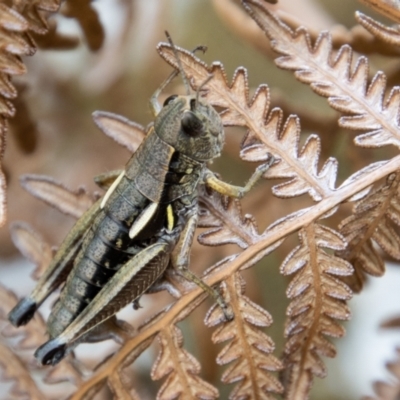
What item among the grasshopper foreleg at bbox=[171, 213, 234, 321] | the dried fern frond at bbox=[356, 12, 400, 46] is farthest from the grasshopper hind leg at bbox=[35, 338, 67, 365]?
the dried fern frond at bbox=[356, 12, 400, 46]

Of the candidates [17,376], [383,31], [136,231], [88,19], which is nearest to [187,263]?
[136,231]

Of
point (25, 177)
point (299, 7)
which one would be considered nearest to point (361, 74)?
point (299, 7)

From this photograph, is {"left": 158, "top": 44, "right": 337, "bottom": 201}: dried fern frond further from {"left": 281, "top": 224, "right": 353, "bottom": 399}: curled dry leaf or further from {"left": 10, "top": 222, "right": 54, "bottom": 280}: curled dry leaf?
{"left": 10, "top": 222, "right": 54, "bottom": 280}: curled dry leaf

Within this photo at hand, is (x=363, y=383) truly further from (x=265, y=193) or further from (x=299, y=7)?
(x=299, y=7)

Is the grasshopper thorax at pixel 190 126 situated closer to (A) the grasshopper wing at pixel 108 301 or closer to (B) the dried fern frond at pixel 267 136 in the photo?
(B) the dried fern frond at pixel 267 136

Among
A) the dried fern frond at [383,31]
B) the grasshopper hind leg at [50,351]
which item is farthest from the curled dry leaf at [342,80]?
the grasshopper hind leg at [50,351]

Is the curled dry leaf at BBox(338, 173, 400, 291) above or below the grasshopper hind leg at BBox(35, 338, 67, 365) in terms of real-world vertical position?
above
